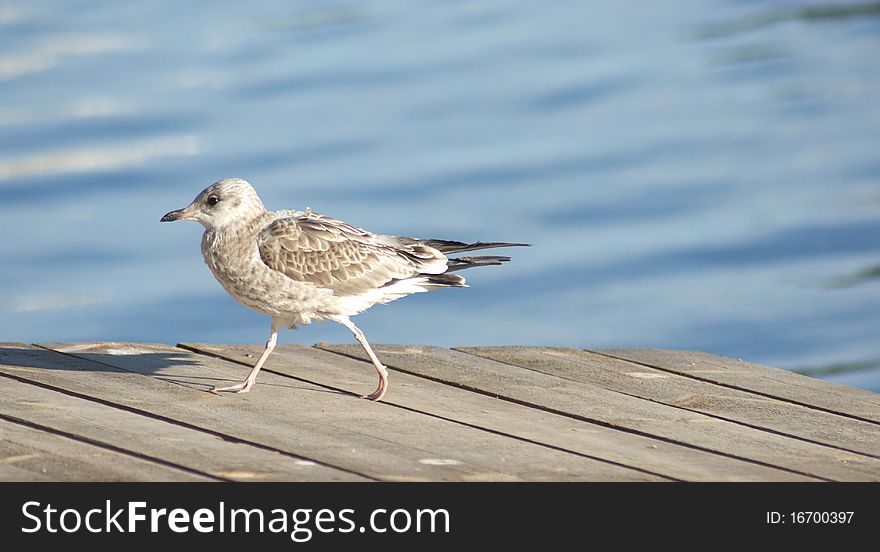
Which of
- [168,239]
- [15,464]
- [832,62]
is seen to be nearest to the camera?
[15,464]

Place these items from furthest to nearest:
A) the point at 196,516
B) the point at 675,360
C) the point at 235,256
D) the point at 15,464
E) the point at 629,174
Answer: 1. the point at 629,174
2. the point at 675,360
3. the point at 235,256
4. the point at 15,464
5. the point at 196,516

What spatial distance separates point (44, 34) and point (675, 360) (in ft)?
43.3

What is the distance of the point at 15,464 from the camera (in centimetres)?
475

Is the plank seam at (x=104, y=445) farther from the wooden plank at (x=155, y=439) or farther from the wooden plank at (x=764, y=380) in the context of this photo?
the wooden plank at (x=764, y=380)

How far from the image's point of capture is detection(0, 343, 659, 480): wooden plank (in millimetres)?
4914

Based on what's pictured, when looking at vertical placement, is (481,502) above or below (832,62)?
below

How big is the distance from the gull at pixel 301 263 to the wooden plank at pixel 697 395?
0.50m

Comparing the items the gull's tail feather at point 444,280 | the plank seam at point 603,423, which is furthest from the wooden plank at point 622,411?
the gull's tail feather at point 444,280

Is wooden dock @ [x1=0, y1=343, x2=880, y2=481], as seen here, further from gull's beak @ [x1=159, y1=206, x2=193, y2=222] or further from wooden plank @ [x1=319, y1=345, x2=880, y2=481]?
gull's beak @ [x1=159, y1=206, x2=193, y2=222]

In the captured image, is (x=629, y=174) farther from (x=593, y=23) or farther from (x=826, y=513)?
(x=826, y=513)

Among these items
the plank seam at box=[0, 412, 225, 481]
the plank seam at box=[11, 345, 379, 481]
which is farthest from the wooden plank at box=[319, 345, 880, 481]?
the plank seam at box=[0, 412, 225, 481]

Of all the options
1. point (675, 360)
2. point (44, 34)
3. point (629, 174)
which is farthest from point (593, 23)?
point (675, 360)

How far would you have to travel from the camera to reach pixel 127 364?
618 cm

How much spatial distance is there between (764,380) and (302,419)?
1903 mm
